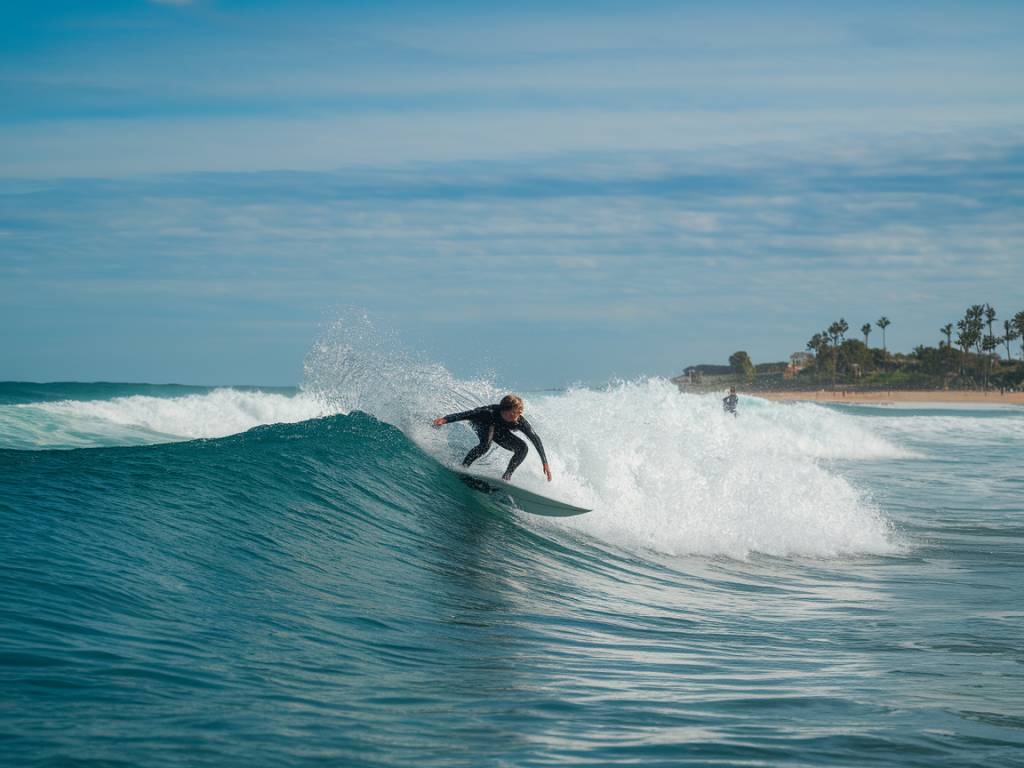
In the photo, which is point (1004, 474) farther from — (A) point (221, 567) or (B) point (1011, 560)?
(A) point (221, 567)

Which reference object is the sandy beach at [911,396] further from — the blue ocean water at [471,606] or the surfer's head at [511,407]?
the surfer's head at [511,407]

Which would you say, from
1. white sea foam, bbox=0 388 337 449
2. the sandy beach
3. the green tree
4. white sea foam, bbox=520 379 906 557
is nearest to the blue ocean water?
white sea foam, bbox=520 379 906 557

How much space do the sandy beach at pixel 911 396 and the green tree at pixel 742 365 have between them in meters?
16.7

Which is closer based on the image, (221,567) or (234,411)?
(221,567)

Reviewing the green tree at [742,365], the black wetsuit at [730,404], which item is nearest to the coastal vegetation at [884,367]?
the green tree at [742,365]

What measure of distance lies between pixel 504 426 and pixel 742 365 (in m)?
157

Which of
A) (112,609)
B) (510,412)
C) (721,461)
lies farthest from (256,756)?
(721,461)

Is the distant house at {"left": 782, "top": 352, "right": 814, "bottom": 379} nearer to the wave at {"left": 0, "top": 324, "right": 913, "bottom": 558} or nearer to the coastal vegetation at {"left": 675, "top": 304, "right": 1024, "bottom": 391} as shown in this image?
the coastal vegetation at {"left": 675, "top": 304, "right": 1024, "bottom": 391}

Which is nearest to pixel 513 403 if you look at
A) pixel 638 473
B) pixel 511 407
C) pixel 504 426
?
pixel 511 407

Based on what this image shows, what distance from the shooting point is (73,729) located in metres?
4.66

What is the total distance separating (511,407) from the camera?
11.8m

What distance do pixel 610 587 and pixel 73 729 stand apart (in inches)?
244

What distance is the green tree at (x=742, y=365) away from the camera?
161 m

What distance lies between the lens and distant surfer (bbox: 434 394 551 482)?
11875mm
